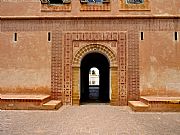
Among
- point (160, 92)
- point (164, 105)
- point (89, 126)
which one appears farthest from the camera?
point (160, 92)

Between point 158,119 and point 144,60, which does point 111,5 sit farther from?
point 158,119

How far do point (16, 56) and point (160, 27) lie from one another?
21.0 ft

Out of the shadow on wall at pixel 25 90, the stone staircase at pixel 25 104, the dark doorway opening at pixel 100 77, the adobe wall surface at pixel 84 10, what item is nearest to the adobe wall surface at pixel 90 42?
the shadow on wall at pixel 25 90

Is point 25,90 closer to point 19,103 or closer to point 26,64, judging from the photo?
point 26,64

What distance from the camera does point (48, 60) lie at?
1193 centimetres

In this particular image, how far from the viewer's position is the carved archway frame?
11805 millimetres

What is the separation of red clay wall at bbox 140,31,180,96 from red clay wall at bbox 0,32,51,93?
412cm

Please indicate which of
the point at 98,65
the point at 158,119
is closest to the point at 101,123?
the point at 158,119

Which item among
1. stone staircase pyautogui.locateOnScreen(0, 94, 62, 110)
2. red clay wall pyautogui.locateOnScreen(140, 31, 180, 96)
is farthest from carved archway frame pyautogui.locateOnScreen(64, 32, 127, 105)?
stone staircase pyautogui.locateOnScreen(0, 94, 62, 110)

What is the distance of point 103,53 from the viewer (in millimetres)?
11906

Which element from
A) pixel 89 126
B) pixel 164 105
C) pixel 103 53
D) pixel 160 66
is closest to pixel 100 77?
pixel 103 53

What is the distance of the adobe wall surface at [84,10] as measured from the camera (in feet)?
39.5

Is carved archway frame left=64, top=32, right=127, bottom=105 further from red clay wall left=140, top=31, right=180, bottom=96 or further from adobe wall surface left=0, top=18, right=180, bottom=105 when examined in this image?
red clay wall left=140, top=31, right=180, bottom=96

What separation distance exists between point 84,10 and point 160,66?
410 centimetres
